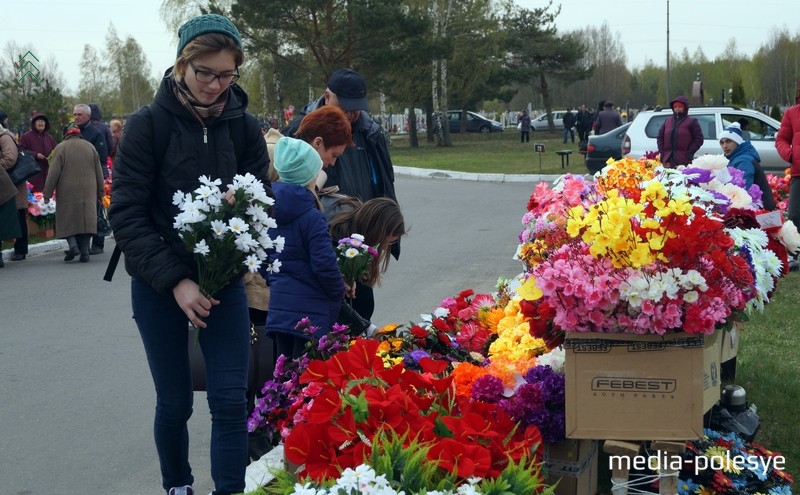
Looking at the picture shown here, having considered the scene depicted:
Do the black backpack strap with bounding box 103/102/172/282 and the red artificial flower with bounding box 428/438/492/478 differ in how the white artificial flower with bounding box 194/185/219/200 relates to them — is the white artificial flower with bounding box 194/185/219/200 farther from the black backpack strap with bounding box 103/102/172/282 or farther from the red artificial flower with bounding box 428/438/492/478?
the red artificial flower with bounding box 428/438/492/478

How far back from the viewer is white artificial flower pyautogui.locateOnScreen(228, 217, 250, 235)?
3404mm

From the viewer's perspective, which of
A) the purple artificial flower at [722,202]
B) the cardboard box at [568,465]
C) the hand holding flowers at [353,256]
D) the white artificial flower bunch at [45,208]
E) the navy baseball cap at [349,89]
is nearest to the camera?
the cardboard box at [568,465]

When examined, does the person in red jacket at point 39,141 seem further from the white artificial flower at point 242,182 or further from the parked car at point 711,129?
the white artificial flower at point 242,182

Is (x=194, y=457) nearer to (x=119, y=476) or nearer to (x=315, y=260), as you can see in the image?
(x=119, y=476)

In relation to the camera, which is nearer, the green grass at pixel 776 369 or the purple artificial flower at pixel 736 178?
the purple artificial flower at pixel 736 178

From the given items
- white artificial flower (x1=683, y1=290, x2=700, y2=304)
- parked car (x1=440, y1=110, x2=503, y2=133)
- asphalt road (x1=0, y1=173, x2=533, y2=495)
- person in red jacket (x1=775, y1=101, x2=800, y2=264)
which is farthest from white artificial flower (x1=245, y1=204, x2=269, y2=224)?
parked car (x1=440, y1=110, x2=503, y2=133)

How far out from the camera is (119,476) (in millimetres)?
4848

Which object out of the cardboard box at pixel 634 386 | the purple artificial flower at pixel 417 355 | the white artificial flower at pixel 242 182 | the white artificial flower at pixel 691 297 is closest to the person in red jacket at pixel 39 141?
the purple artificial flower at pixel 417 355

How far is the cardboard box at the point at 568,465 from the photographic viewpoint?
152 inches

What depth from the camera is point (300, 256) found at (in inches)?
184

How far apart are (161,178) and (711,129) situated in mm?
16864

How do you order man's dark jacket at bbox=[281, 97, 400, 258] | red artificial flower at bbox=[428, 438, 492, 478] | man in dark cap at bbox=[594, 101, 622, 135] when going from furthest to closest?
man in dark cap at bbox=[594, 101, 622, 135]
man's dark jacket at bbox=[281, 97, 400, 258]
red artificial flower at bbox=[428, 438, 492, 478]

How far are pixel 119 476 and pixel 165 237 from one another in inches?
71.3

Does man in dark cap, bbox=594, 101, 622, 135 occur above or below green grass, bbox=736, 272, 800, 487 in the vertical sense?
above
